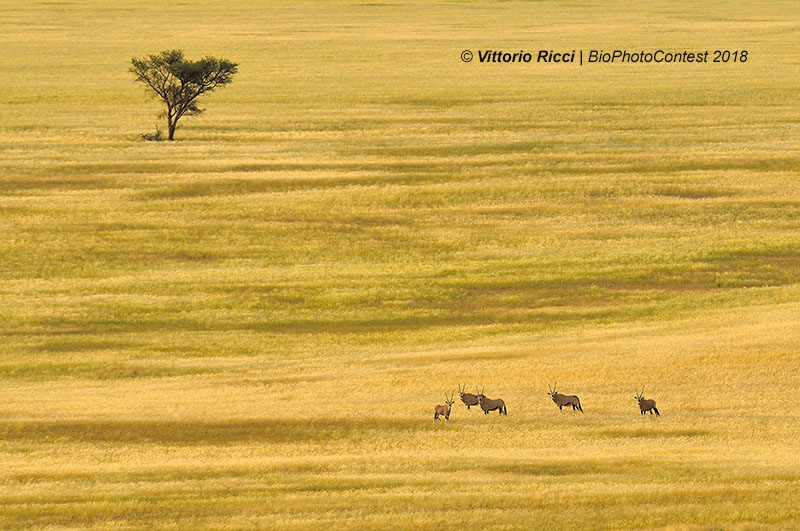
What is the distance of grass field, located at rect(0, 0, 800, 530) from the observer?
2317 centimetres

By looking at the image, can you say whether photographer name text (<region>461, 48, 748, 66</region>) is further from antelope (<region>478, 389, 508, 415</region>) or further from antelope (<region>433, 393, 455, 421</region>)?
antelope (<region>433, 393, 455, 421</region>)

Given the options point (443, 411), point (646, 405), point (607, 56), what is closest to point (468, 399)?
point (443, 411)

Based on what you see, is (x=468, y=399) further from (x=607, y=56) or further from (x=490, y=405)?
(x=607, y=56)

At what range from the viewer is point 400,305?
41.5m

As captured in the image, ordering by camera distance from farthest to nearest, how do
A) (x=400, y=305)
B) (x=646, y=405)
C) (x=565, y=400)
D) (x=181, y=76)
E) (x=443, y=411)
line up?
(x=181, y=76), (x=400, y=305), (x=565, y=400), (x=443, y=411), (x=646, y=405)

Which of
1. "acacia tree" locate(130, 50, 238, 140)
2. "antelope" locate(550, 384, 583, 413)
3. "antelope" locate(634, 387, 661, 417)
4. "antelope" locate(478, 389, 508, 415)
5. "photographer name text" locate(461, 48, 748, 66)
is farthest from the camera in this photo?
"photographer name text" locate(461, 48, 748, 66)

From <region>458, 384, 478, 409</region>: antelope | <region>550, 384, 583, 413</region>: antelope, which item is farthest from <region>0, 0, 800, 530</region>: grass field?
<region>458, 384, 478, 409</region>: antelope

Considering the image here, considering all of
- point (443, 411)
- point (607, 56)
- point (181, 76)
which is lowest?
point (443, 411)

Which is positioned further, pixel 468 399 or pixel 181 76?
pixel 181 76

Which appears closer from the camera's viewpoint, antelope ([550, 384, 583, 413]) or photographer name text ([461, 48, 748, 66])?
antelope ([550, 384, 583, 413])

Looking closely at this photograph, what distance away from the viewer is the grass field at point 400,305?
76.0 ft

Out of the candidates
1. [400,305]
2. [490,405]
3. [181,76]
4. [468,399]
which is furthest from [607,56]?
[490,405]

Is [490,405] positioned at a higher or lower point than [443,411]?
higher

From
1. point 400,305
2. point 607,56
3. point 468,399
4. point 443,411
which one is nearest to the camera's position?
point 443,411
